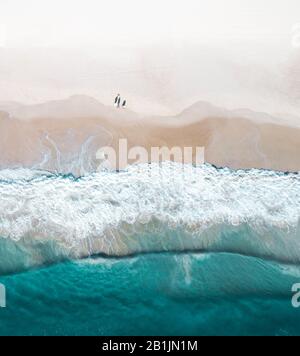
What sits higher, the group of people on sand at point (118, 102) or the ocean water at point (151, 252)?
the group of people on sand at point (118, 102)

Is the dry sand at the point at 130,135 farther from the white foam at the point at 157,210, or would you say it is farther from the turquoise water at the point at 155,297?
the turquoise water at the point at 155,297

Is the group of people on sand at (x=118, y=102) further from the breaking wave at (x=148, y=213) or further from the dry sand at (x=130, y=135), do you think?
the breaking wave at (x=148, y=213)

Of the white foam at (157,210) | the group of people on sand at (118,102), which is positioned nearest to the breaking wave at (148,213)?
the white foam at (157,210)

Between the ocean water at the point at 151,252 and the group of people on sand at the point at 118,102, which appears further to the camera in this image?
the group of people on sand at the point at 118,102

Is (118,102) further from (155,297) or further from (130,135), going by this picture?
(155,297)

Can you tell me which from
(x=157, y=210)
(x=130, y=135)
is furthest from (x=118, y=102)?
(x=157, y=210)

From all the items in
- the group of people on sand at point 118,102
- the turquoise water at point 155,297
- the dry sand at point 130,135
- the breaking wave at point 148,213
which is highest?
the group of people on sand at point 118,102

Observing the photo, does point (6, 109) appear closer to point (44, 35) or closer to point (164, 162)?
point (44, 35)
